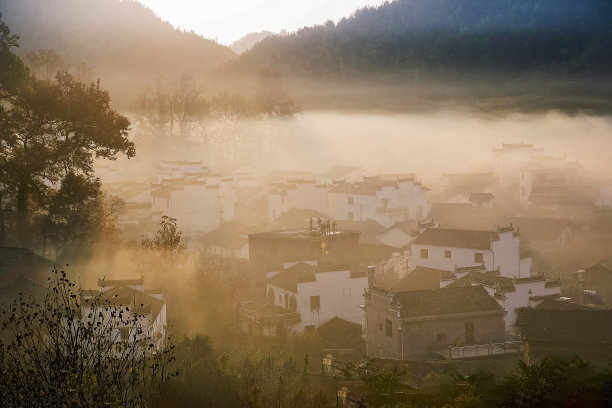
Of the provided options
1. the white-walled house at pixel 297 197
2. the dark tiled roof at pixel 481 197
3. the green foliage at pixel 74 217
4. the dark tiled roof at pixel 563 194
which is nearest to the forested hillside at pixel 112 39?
the white-walled house at pixel 297 197

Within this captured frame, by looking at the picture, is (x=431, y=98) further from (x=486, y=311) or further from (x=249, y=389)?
(x=249, y=389)

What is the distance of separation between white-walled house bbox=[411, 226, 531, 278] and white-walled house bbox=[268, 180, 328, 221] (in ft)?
32.0

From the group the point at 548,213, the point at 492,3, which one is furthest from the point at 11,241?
the point at 492,3

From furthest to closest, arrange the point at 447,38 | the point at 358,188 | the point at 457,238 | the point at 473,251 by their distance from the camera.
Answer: the point at 447,38 < the point at 358,188 < the point at 457,238 < the point at 473,251

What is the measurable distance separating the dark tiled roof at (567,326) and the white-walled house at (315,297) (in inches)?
192

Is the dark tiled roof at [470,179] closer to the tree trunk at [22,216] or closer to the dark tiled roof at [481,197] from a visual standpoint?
the dark tiled roof at [481,197]

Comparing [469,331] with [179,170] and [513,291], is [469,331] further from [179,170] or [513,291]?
[179,170]

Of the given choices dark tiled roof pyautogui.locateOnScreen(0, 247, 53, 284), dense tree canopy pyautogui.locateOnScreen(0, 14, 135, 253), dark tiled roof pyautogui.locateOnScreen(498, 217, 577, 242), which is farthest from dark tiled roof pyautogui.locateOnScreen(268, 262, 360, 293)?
dark tiled roof pyautogui.locateOnScreen(498, 217, 577, 242)

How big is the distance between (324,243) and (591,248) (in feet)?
34.3

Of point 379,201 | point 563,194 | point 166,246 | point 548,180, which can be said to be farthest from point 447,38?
point 166,246

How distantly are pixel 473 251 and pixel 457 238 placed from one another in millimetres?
856

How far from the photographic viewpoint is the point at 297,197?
37.1m

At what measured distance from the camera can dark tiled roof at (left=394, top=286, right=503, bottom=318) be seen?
1948 centimetres

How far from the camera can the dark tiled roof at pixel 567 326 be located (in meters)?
17.8
